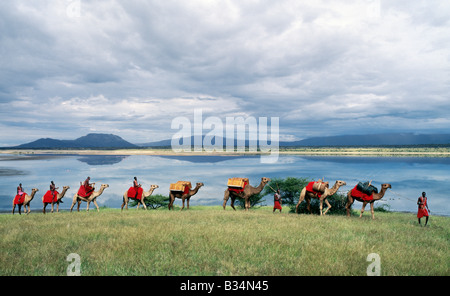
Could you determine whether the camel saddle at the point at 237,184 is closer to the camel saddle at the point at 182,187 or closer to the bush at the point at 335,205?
the camel saddle at the point at 182,187

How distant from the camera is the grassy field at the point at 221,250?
23.6 ft

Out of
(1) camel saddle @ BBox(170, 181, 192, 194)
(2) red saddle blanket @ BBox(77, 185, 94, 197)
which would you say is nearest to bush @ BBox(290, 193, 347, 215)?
(1) camel saddle @ BBox(170, 181, 192, 194)

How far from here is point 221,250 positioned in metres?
8.63

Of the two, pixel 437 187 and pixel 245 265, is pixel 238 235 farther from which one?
pixel 437 187

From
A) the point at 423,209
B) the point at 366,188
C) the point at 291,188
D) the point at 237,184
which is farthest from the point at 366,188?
the point at 291,188

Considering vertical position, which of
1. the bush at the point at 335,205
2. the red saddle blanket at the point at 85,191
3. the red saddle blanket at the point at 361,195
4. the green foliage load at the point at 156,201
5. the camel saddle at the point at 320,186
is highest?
the camel saddle at the point at 320,186

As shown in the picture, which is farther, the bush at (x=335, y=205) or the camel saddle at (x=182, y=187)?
the camel saddle at (x=182, y=187)

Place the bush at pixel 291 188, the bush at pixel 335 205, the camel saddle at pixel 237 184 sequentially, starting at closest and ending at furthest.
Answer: the camel saddle at pixel 237 184 → the bush at pixel 335 205 → the bush at pixel 291 188

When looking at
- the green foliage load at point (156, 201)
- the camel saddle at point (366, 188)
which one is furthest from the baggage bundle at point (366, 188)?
the green foliage load at point (156, 201)

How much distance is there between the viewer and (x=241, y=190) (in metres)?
20.3

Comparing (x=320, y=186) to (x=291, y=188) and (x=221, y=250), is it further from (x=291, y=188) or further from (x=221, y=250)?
(x=291, y=188)

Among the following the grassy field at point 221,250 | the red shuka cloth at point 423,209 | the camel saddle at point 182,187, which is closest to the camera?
the grassy field at point 221,250
